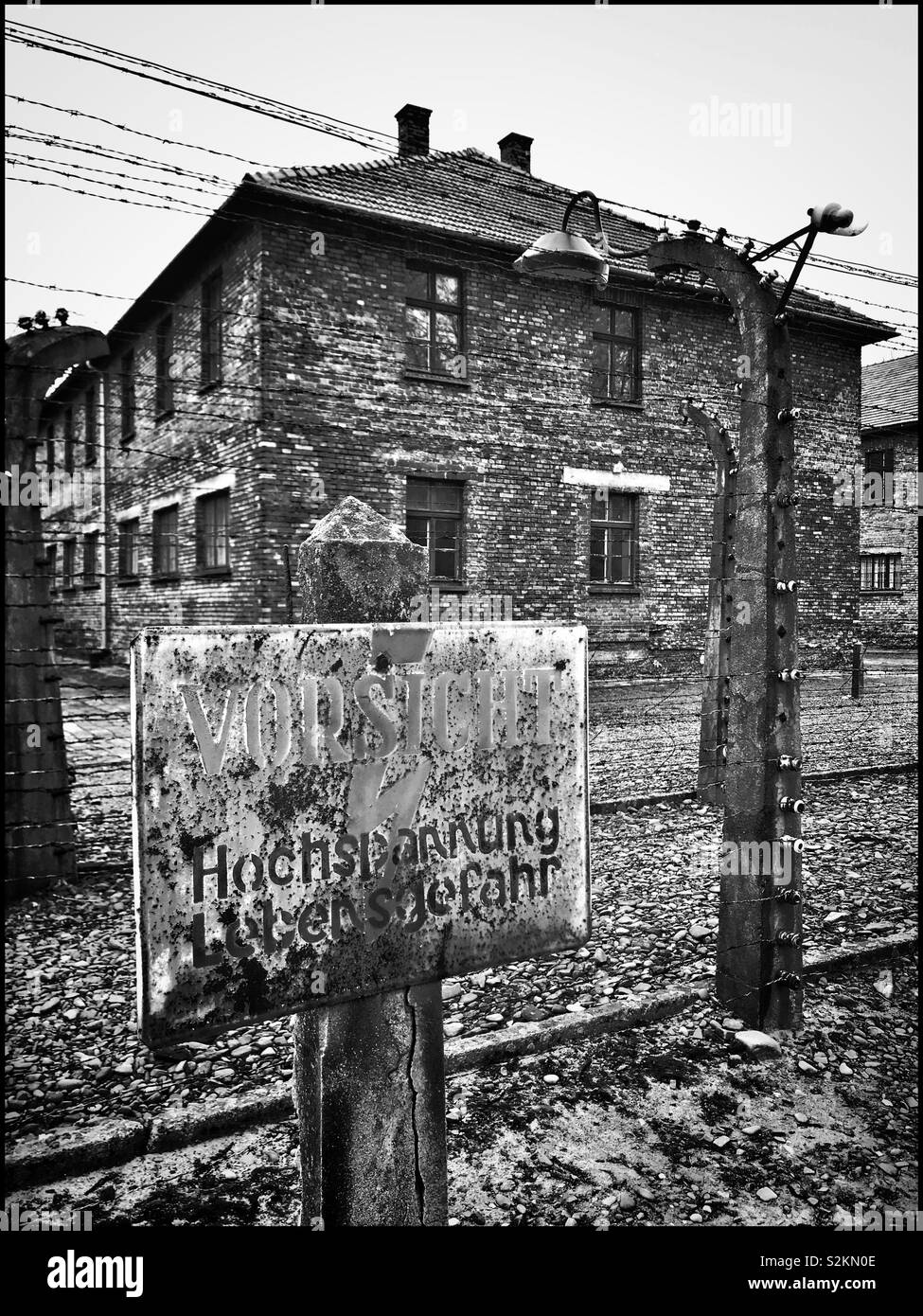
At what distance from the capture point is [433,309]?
12.6 meters

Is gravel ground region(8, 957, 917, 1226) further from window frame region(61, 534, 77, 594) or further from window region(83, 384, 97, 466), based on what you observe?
window frame region(61, 534, 77, 594)

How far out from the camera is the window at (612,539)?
14.2 m

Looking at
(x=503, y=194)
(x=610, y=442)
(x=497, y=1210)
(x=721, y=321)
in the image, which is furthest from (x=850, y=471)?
(x=497, y=1210)

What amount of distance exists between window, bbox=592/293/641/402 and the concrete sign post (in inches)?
534

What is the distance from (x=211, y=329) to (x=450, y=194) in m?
4.60

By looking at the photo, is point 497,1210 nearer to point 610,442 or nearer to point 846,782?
point 846,782

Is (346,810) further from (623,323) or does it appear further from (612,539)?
(623,323)

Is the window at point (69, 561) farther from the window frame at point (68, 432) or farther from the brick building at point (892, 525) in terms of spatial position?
the brick building at point (892, 525)

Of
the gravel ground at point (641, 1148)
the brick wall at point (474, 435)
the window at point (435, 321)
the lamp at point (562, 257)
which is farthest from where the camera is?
the window at point (435, 321)

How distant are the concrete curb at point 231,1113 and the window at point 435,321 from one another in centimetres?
1108

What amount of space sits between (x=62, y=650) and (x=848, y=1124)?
20.5 m

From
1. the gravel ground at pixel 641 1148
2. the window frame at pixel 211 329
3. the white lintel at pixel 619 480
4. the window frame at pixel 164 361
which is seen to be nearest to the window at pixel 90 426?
the window frame at pixel 164 361

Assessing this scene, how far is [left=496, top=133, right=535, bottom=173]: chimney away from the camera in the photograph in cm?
1590
